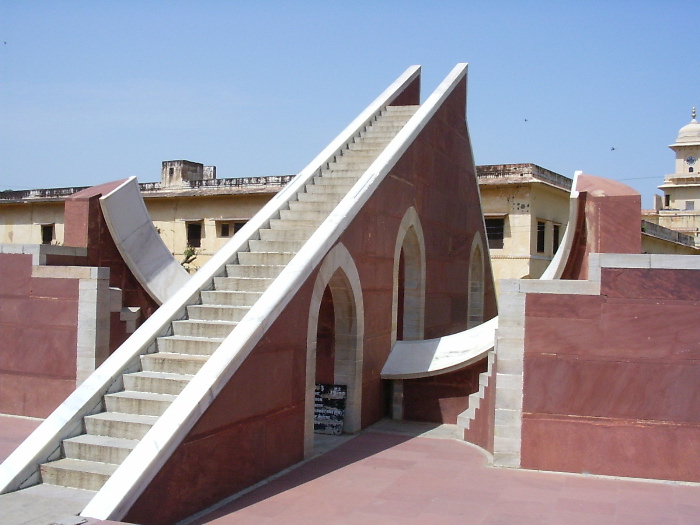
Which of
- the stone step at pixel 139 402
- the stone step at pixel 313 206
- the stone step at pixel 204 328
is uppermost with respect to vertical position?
the stone step at pixel 313 206

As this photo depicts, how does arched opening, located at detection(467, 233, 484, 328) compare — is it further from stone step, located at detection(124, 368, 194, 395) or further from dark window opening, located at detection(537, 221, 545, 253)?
stone step, located at detection(124, 368, 194, 395)

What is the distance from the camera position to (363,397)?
9383 mm

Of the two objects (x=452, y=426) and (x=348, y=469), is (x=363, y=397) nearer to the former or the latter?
(x=452, y=426)

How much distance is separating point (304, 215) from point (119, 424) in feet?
13.7

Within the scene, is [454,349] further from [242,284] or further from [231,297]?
[231,297]

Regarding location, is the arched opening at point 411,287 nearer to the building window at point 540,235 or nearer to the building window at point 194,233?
the building window at point 540,235

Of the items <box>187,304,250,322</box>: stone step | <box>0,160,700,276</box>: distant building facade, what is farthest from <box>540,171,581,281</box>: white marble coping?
<box>0,160,700,276</box>: distant building facade

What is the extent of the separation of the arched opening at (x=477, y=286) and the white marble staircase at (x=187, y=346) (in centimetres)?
546

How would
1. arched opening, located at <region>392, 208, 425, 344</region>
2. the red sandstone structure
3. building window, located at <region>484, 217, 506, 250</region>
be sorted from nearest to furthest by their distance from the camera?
the red sandstone structure < arched opening, located at <region>392, 208, 425, 344</region> < building window, located at <region>484, 217, 506, 250</region>

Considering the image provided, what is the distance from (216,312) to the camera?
25.4ft

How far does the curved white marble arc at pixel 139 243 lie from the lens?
10.3 metres

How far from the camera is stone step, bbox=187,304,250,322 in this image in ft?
25.2

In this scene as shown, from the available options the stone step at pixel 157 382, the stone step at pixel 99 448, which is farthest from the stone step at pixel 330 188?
the stone step at pixel 99 448

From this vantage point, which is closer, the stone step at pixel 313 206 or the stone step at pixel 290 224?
the stone step at pixel 290 224
